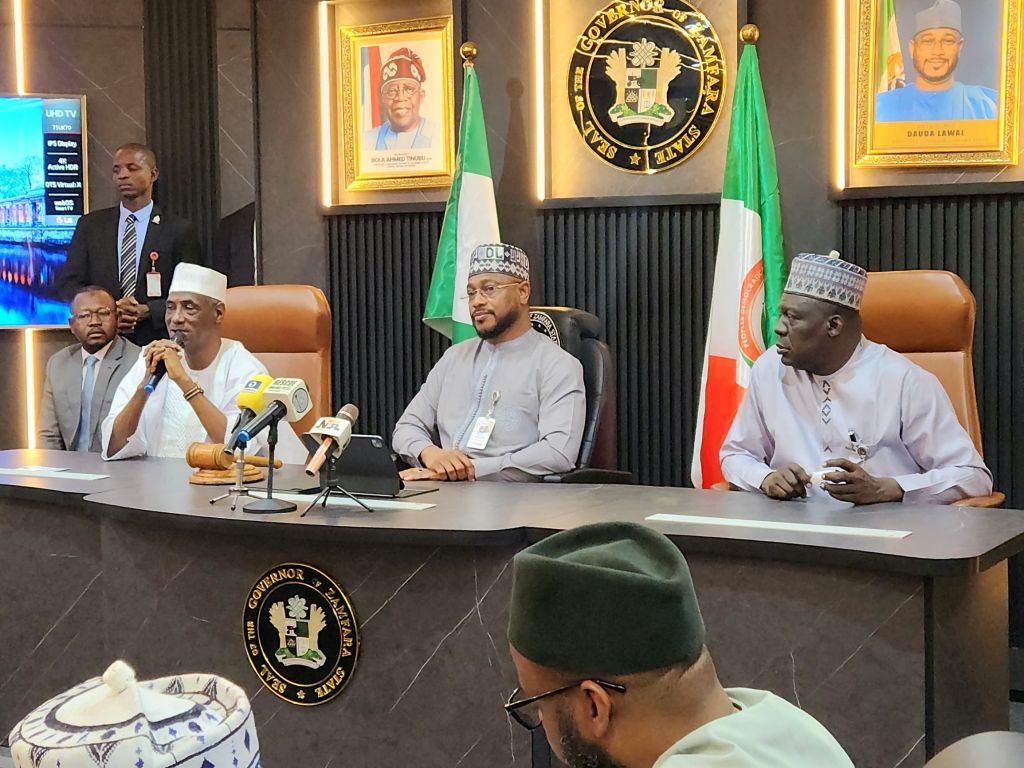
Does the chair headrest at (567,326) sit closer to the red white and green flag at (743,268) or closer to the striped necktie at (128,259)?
the red white and green flag at (743,268)

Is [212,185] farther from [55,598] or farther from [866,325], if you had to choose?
[866,325]

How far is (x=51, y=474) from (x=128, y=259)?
2.17m

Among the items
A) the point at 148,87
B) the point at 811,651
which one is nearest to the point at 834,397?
the point at 811,651

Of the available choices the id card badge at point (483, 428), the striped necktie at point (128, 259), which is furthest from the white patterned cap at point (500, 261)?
the striped necktie at point (128, 259)

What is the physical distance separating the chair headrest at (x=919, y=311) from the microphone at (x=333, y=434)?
1.56 metres

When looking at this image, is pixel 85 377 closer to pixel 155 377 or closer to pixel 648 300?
pixel 155 377

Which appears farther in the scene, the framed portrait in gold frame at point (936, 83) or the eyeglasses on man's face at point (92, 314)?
the eyeglasses on man's face at point (92, 314)

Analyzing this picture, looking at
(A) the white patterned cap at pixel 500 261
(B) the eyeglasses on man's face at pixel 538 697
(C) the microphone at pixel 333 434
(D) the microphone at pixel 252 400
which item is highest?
(A) the white patterned cap at pixel 500 261

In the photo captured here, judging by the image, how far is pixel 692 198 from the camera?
15.2ft

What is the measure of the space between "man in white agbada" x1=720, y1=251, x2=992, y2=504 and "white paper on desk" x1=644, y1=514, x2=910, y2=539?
68cm

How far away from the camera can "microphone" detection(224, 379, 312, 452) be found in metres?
2.66

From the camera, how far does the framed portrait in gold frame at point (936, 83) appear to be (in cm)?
418

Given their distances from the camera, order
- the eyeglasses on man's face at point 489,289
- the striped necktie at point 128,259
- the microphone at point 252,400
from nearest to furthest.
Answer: the microphone at point 252,400 → the eyeglasses on man's face at point 489,289 → the striped necktie at point 128,259

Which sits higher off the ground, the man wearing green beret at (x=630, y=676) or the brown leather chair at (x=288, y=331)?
the brown leather chair at (x=288, y=331)
